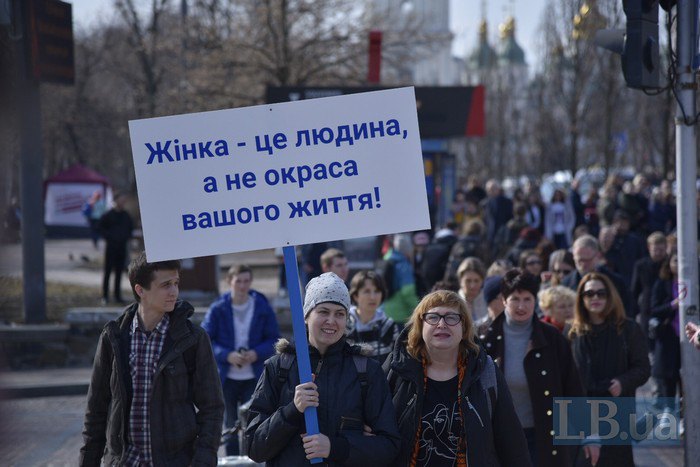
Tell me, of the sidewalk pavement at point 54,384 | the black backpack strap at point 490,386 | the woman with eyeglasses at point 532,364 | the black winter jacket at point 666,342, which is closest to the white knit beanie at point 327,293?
the black backpack strap at point 490,386

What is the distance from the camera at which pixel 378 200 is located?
15.3 ft

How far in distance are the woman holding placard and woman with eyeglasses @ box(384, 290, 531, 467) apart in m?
0.23

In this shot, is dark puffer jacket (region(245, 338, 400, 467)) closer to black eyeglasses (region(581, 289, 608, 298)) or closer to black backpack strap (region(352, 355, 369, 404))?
black backpack strap (region(352, 355, 369, 404))

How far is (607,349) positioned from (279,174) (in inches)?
124

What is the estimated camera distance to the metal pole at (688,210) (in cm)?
708

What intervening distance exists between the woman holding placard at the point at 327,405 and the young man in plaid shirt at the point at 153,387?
435 millimetres

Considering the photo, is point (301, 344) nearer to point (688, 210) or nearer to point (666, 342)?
point (688, 210)

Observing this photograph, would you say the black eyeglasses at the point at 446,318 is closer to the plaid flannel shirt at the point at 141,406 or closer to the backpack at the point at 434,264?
the plaid flannel shirt at the point at 141,406

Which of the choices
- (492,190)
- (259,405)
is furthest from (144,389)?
(492,190)

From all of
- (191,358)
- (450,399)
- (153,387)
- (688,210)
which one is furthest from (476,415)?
(688,210)

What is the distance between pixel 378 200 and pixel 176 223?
836mm

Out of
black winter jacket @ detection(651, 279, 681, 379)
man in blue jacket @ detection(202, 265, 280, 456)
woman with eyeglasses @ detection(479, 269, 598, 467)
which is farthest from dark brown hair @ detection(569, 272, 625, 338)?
black winter jacket @ detection(651, 279, 681, 379)

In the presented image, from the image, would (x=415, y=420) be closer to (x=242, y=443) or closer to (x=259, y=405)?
(x=259, y=405)

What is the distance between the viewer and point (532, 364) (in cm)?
618
